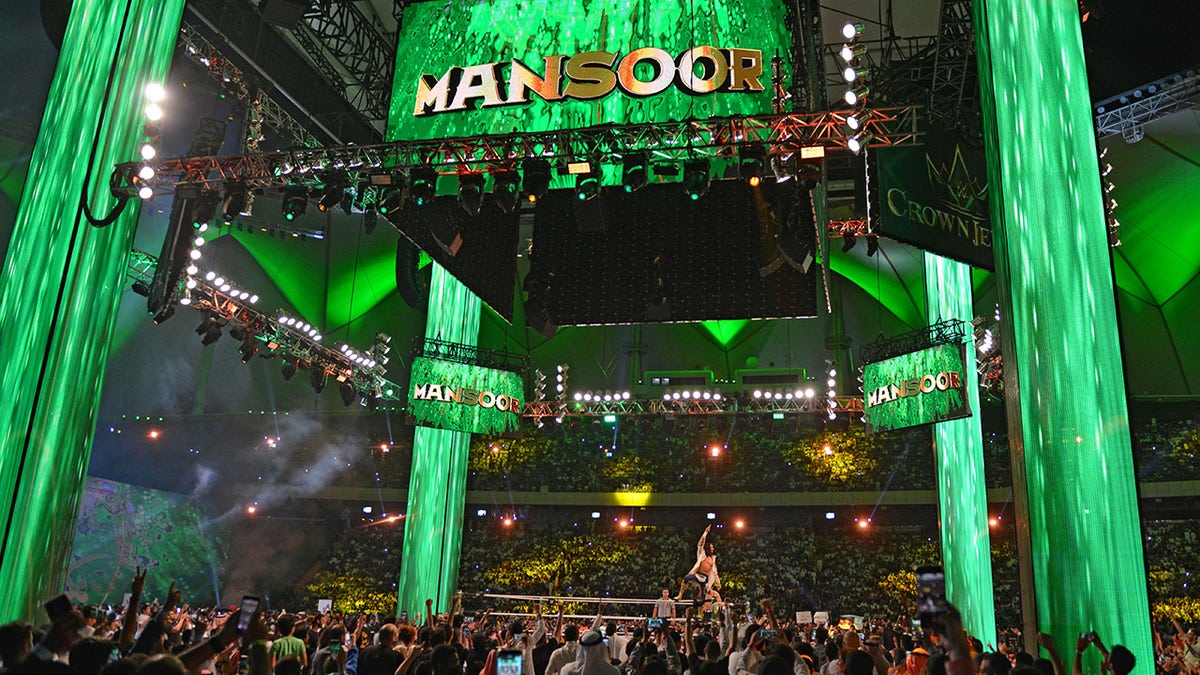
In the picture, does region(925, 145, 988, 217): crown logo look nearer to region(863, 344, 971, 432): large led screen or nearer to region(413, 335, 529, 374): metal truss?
region(863, 344, 971, 432): large led screen

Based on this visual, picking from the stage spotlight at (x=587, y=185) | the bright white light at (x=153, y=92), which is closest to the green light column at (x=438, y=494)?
the stage spotlight at (x=587, y=185)

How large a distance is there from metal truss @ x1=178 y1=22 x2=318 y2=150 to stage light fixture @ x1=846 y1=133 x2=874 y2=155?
6.94 meters

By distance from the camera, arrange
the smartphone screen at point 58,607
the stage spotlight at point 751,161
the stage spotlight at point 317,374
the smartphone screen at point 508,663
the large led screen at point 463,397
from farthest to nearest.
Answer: the stage spotlight at point 317,374
the large led screen at point 463,397
the stage spotlight at point 751,161
the smartphone screen at point 508,663
the smartphone screen at point 58,607

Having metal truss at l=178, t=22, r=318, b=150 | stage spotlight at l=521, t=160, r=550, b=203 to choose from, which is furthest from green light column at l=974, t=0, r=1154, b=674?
metal truss at l=178, t=22, r=318, b=150

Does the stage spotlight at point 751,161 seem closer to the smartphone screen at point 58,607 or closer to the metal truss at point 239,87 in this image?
the metal truss at point 239,87

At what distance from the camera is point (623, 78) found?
9.38 metres

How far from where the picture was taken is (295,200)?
11.4 metres

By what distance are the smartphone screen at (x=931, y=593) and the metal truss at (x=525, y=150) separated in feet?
23.5

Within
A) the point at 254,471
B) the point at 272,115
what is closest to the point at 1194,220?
the point at 272,115

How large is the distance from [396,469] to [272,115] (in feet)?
55.5

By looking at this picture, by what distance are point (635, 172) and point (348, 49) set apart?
8.15 meters

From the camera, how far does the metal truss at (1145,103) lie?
32.1ft

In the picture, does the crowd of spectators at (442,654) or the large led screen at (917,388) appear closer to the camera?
the crowd of spectators at (442,654)

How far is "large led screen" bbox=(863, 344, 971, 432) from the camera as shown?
455 inches
